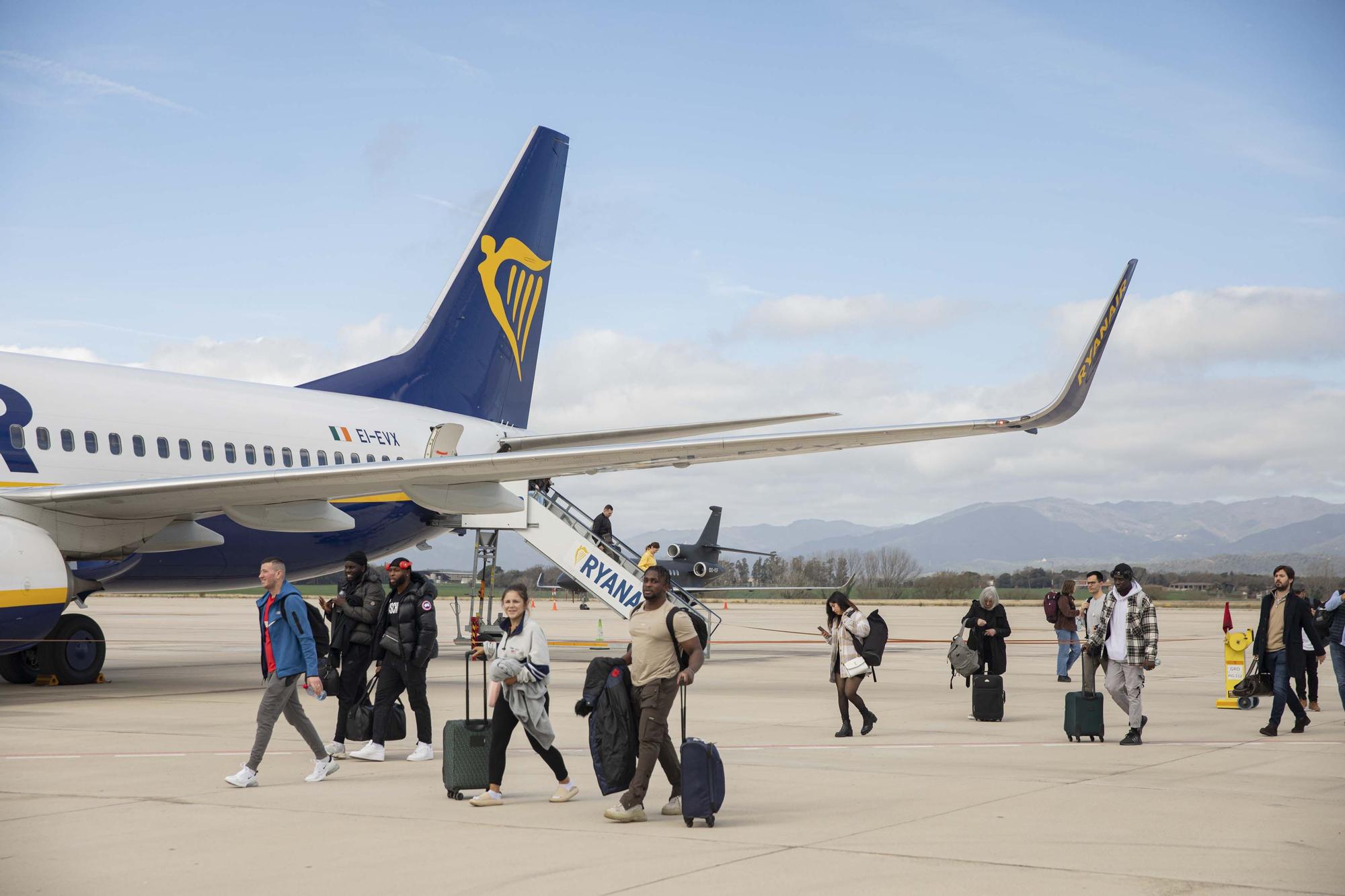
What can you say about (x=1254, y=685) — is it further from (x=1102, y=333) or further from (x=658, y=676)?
(x=658, y=676)

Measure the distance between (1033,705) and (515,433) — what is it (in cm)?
1182

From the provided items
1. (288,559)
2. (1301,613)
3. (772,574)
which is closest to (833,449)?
(1301,613)

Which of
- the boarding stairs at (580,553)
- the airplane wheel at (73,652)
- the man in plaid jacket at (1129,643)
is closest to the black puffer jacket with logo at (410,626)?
the man in plaid jacket at (1129,643)

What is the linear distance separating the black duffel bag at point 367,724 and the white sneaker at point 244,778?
63.9 inches

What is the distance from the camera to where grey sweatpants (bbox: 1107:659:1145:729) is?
1243cm

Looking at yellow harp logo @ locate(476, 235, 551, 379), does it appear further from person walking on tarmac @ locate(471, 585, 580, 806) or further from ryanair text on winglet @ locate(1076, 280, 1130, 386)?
person walking on tarmac @ locate(471, 585, 580, 806)

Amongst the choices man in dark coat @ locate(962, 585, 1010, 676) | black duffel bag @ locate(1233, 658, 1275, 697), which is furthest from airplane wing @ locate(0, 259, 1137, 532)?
black duffel bag @ locate(1233, 658, 1275, 697)

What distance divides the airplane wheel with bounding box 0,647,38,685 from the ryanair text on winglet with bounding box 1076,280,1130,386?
14429 mm

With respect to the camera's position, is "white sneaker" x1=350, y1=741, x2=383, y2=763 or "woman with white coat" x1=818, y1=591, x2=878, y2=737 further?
"woman with white coat" x1=818, y1=591, x2=878, y2=737

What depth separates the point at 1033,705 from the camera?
55.1 feet

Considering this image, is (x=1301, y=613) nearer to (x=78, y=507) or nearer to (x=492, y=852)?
(x=492, y=852)

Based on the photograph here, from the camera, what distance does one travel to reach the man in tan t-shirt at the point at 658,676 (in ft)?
27.7

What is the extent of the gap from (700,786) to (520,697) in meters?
1.61

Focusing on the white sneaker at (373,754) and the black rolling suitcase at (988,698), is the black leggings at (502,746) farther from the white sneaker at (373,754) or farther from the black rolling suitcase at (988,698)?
the black rolling suitcase at (988,698)
